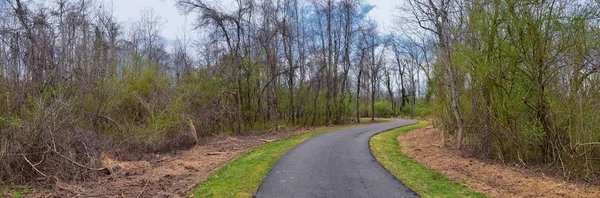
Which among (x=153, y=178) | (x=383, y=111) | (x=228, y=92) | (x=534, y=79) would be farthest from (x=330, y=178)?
(x=383, y=111)

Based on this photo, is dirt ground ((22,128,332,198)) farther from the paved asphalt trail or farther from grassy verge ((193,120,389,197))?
the paved asphalt trail

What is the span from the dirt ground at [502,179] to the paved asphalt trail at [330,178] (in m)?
1.48

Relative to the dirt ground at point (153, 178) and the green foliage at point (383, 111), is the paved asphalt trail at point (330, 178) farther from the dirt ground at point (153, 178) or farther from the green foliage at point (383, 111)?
the green foliage at point (383, 111)

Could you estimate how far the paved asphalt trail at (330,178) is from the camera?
607 centimetres

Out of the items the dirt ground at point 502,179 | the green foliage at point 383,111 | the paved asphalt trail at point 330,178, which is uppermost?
the green foliage at point 383,111

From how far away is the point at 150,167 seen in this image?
30.1 feet

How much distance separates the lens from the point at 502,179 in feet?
23.1

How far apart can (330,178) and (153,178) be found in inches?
158

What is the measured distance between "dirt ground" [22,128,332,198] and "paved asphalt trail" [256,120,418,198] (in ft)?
5.83

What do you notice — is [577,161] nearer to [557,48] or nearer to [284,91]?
[557,48]

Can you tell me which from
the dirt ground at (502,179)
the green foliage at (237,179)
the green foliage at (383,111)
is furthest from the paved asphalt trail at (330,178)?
the green foliage at (383,111)

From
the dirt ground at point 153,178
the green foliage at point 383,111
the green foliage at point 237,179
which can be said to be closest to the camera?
the green foliage at point 237,179

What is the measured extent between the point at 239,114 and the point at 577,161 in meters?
15.0

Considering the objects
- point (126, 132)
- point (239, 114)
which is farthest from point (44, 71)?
point (239, 114)
